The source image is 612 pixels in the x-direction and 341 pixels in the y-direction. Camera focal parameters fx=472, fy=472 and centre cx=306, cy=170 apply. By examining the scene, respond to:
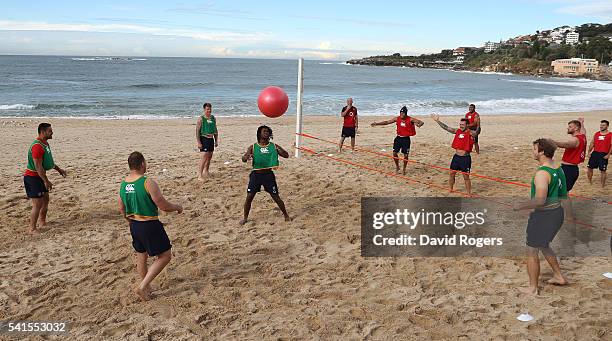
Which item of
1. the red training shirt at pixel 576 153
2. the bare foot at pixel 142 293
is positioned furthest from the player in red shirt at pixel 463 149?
the bare foot at pixel 142 293

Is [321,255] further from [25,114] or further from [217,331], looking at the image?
[25,114]

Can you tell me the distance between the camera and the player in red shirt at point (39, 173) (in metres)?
5.71

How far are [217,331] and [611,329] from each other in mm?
3233

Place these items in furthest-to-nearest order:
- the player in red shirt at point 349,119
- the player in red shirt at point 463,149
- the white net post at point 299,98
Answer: the player in red shirt at point 349,119 → the white net post at point 299,98 → the player in red shirt at point 463,149

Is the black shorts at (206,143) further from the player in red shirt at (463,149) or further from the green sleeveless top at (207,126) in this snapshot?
the player in red shirt at (463,149)

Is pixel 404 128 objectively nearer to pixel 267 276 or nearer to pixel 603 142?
pixel 603 142

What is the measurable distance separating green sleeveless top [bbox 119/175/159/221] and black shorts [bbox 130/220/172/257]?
0.06 meters

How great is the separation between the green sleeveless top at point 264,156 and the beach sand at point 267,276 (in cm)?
84

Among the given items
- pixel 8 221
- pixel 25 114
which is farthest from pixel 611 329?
pixel 25 114

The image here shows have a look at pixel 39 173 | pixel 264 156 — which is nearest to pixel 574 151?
pixel 264 156

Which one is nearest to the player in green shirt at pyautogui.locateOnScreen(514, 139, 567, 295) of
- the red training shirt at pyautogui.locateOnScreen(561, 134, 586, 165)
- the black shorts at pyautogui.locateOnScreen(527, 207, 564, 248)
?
the black shorts at pyautogui.locateOnScreen(527, 207, 564, 248)

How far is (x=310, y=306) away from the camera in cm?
431

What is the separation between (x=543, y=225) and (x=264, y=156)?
11.3 ft

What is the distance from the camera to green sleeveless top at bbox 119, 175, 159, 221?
4.00 m
